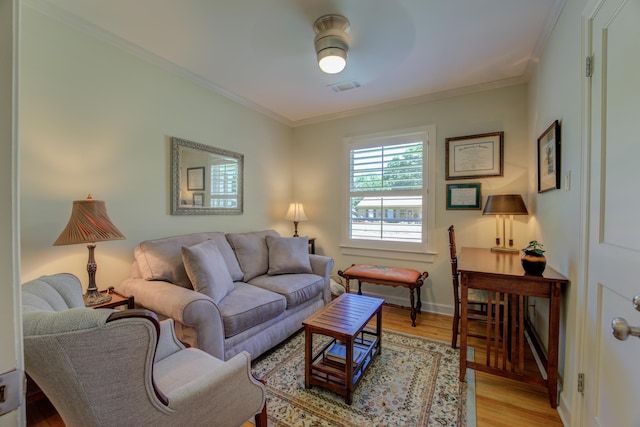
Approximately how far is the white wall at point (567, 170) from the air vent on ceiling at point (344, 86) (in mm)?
1596

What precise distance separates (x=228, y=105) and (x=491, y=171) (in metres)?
3.00

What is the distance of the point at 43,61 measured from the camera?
1.81m

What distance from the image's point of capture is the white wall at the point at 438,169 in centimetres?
277

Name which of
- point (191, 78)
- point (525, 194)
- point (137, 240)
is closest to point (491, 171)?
point (525, 194)

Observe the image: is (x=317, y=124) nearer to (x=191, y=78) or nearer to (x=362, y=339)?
(x=191, y=78)

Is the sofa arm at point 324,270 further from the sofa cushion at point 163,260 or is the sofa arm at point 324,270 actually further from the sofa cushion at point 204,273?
the sofa cushion at point 163,260

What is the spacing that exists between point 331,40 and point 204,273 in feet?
6.52

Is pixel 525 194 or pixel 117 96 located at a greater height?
pixel 117 96

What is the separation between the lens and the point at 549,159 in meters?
1.92

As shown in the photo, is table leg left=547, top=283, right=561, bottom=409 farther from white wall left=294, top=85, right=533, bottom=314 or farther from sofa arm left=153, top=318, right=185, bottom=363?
sofa arm left=153, top=318, right=185, bottom=363

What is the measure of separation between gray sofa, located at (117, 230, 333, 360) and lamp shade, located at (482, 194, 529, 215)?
170 cm

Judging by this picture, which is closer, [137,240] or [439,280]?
[137,240]

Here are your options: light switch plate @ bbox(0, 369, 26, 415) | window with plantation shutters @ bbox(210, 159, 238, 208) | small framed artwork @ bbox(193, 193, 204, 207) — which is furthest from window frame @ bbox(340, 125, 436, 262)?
light switch plate @ bbox(0, 369, 26, 415)

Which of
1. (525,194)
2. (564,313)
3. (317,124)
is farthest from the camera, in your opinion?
(317,124)
